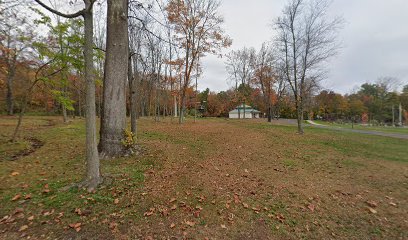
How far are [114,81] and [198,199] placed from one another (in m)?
4.28

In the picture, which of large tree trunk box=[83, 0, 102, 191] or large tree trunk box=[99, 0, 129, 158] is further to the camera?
large tree trunk box=[99, 0, 129, 158]

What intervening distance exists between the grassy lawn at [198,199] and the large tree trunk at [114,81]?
2.25 ft

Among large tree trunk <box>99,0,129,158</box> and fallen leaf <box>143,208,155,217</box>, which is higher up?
large tree trunk <box>99,0,129,158</box>

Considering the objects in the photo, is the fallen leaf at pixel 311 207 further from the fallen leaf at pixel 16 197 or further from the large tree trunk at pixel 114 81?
the fallen leaf at pixel 16 197

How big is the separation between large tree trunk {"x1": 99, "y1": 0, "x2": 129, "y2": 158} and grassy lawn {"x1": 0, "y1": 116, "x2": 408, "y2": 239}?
69cm

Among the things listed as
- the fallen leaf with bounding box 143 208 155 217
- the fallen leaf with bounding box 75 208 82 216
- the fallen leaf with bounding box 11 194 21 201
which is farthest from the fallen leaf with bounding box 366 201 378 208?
the fallen leaf with bounding box 11 194 21 201

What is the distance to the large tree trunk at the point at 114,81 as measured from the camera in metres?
5.75

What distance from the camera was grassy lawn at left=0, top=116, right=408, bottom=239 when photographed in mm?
3248

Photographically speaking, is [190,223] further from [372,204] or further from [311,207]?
[372,204]

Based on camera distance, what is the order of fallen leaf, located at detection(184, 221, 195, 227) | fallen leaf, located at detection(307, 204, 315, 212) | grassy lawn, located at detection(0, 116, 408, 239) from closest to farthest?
1. grassy lawn, located at detection(0, 116, 408, 239)
2. fallen leaf, located at detection(184, 221, 195, 227)
3. fallen leaf, located at detection(307, 204, 315, 212)

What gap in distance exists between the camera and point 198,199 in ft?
13.6

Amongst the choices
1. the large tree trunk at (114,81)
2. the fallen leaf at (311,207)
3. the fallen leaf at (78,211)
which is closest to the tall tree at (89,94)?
the fallen leaf at (78,211)

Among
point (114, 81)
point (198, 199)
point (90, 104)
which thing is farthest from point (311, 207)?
point (114, 81)

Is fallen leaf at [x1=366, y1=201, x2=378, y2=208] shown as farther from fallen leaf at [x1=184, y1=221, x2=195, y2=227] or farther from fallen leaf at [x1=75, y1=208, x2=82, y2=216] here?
fallen leaf at [x1=75, y1=208, x2=82, y2=216]
